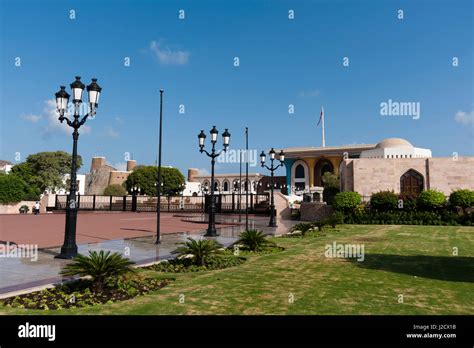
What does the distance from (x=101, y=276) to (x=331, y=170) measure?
7959 cm

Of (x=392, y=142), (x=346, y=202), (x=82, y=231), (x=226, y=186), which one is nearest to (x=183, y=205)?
(x=346, y=202)

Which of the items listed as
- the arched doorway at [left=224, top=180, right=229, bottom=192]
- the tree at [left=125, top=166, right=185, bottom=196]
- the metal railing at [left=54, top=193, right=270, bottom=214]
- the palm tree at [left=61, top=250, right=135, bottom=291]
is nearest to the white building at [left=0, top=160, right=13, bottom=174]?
the tree at [left=125, top=166, right=185, bottom=196]

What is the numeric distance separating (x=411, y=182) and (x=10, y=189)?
43825 mm

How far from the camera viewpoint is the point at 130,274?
6977 millimetres

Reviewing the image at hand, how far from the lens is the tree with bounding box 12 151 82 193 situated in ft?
216

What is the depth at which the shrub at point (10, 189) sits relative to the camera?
137 ft

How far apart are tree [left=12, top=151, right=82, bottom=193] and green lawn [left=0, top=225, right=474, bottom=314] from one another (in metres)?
65.8

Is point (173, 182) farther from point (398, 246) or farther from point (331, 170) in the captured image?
point (398, 246)

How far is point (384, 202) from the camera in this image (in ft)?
88.6

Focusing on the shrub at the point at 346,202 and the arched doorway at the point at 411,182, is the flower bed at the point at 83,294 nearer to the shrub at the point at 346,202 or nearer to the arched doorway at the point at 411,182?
the shrub at the point at 346,202

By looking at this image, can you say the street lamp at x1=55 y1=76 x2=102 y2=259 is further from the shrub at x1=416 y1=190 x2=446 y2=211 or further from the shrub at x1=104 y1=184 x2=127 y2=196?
the shrub at x1=104 y1=184 x2=127 y2=196

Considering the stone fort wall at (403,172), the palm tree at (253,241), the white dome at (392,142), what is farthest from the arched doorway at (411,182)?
the palm tree at (253,241)

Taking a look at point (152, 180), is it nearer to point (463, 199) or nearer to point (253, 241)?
point (463, 199)
